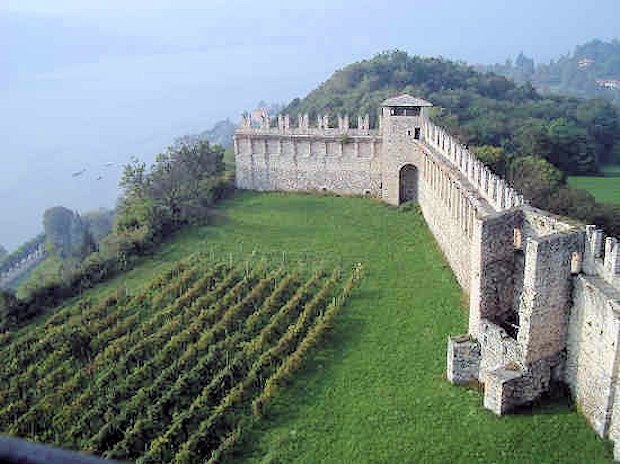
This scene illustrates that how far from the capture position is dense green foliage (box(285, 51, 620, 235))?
29.4 metres

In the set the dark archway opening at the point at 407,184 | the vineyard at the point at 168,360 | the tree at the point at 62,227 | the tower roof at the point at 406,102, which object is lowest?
the tree at the point at 62,227

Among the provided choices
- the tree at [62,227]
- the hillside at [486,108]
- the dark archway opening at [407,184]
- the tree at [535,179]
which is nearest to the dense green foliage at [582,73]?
the hillside at [486,108]

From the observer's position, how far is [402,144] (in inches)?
1276

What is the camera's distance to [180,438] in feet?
46.3

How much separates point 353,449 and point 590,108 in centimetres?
5125

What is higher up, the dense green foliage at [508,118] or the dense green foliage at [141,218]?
the dense green foliage at [508,118]

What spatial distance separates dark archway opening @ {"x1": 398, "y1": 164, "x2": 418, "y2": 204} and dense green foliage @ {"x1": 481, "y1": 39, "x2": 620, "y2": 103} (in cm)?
10640

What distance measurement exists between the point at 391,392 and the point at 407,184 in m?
18.9

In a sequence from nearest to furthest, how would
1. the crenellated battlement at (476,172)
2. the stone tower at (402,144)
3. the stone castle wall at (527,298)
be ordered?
the stone castle wall at (527,298)
the crenellated battlement at (476,172)
the stone tower at (402,144)

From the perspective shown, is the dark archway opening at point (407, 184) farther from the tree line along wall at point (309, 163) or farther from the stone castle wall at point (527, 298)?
the stone castle wall at point (527, 298)

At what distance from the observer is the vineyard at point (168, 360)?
14445 mm

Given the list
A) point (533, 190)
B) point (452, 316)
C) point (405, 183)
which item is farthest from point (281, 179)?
point (452, 316)

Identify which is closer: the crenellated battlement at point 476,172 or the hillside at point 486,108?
the crenellated battlement at point 476,172

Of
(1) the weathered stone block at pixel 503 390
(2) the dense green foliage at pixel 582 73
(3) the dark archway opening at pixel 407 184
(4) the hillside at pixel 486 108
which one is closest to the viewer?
(1) the weathered stone block at pixel 503 390
